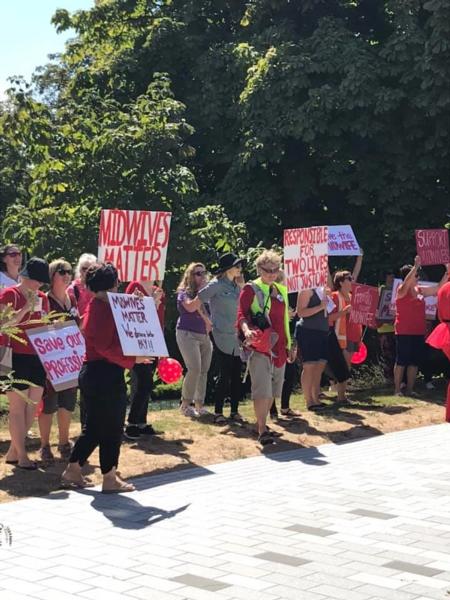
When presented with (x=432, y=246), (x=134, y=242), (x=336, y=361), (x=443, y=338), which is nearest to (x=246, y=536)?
(x=443, y=338)

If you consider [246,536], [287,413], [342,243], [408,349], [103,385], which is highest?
[342,243]

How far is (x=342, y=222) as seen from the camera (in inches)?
792

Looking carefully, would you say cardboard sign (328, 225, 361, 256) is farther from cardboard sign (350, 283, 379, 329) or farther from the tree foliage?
the tree foliage

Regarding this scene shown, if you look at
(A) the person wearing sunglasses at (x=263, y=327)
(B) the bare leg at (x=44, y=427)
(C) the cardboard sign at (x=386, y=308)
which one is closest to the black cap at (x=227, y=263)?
(A) the person wearing sunglasses at (x=263, y=327)

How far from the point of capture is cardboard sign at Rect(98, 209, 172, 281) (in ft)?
32.0

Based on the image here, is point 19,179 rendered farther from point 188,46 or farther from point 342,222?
point 342,222

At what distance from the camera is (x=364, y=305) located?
14281 millimetres

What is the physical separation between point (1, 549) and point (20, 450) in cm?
230

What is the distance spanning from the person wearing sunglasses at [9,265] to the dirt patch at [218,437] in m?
1.61

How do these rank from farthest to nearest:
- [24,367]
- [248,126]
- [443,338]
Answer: [248,126] < [443,338] < [24,367]

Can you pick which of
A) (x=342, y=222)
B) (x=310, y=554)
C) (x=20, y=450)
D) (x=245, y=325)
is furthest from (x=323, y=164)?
(x=310, y=554)

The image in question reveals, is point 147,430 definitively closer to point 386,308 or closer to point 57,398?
point 57,398

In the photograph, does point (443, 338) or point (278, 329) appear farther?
point (278, 329)

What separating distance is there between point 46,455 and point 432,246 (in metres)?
7.99
